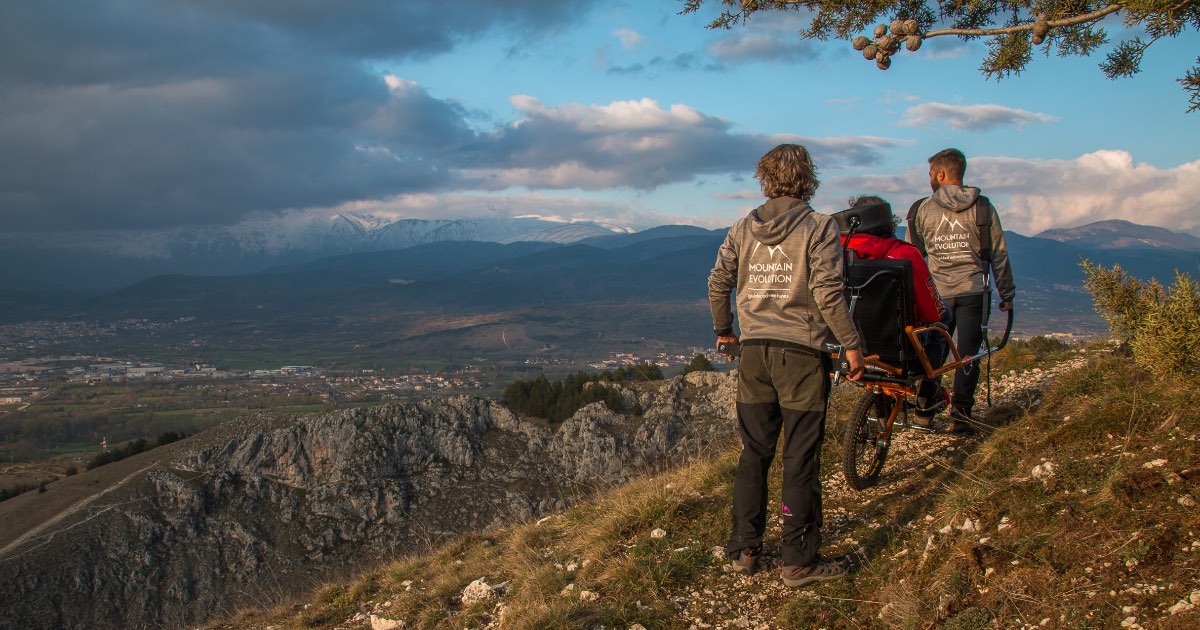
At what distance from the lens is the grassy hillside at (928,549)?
3.30 m

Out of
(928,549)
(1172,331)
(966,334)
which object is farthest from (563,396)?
(928,549)

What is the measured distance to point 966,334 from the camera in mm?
6426

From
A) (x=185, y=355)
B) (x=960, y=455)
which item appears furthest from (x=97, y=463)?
(x=185, y=355)

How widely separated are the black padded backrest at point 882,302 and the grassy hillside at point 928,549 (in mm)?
1086

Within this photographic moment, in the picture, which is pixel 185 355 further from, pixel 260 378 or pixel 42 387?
pixel 260 378

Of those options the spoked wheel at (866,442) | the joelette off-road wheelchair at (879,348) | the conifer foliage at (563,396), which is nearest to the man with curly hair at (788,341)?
the joelette off-road wheelchair at (879,348)

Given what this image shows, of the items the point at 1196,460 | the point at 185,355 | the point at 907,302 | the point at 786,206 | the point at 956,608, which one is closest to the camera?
the point at 956,608

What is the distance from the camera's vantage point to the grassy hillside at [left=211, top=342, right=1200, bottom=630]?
330 cm

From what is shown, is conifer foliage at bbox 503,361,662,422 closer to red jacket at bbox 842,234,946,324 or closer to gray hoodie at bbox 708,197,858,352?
red jacket at bbox 842,234,946,324

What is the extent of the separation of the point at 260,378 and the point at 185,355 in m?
47.4

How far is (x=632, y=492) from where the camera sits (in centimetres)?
684

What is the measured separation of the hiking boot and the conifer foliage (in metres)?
20.3

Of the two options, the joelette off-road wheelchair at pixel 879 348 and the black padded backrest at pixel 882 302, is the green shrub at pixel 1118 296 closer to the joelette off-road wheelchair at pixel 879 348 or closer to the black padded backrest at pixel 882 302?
the joelette off-road wheelchair at pixel 879 348

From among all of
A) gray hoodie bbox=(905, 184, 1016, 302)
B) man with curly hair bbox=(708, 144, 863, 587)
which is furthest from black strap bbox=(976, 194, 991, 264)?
man with curly hair bbox=(708, 144, 863, 587)
